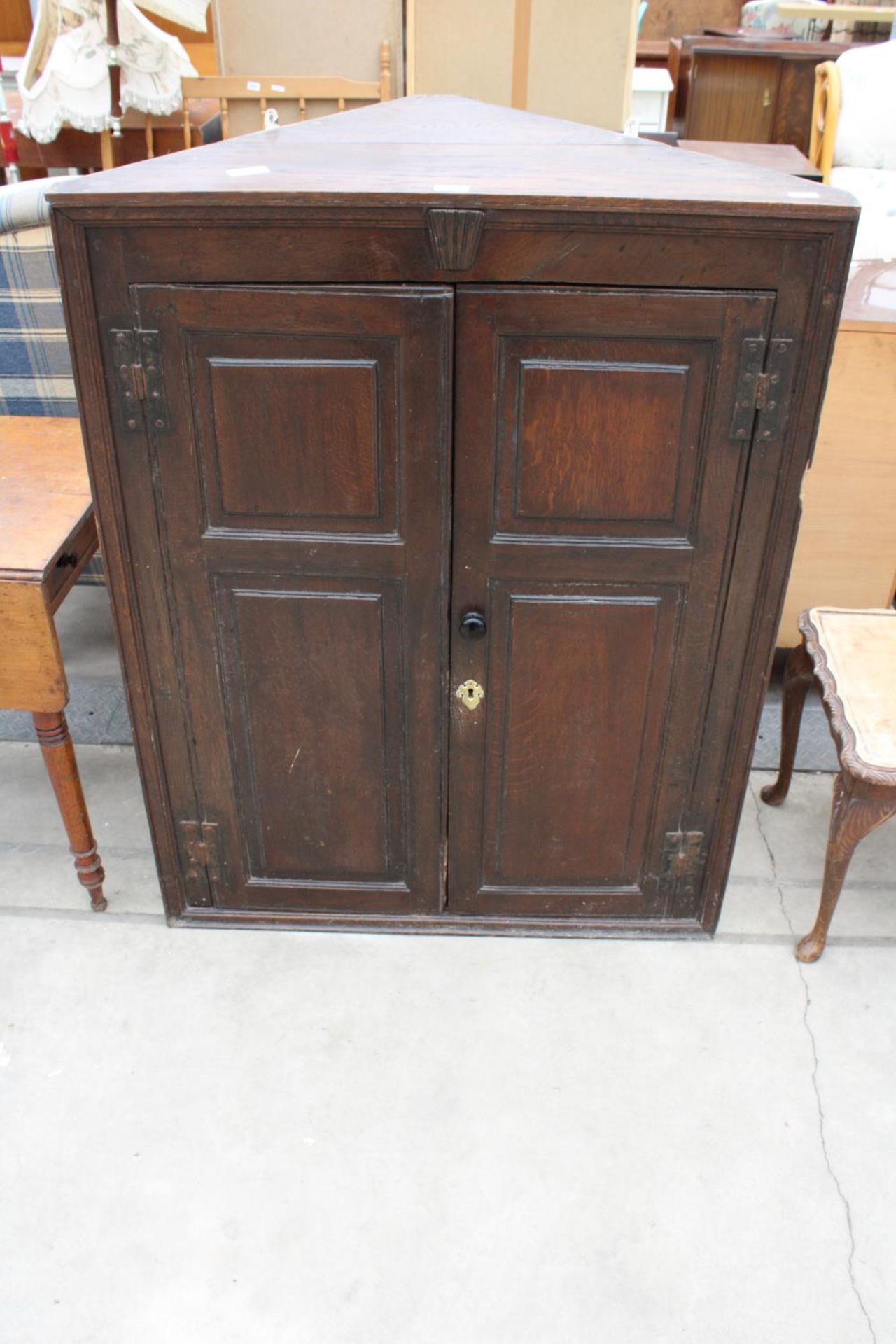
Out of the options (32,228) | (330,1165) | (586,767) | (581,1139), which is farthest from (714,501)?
(32,228)

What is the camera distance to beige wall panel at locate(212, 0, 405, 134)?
171 inches

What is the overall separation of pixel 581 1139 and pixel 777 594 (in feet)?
3.10

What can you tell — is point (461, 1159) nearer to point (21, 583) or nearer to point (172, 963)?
point (172, 963)

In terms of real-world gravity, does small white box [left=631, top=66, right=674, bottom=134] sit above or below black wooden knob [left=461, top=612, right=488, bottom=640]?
above

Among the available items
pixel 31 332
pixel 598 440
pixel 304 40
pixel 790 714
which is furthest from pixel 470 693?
pixel 304 40

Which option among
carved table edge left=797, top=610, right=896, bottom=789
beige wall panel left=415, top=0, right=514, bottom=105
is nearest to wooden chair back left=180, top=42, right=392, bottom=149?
beige wall panel left=415, top=0, right=514, bottom=105

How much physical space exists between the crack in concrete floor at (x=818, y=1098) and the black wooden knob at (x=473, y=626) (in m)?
0.94

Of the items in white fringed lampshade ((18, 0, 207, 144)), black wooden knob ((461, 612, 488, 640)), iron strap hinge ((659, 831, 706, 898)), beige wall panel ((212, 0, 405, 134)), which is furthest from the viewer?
beige wall panel ((212, 0, 405, 134))

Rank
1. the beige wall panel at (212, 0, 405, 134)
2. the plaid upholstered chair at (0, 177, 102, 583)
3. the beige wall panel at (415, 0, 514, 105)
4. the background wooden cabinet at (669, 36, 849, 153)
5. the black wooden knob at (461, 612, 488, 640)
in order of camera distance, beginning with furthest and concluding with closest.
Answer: the background wooden cabinet at (669, 36, 849, 153) → the beige wall panel at (212, 0, 405, 134) → the beige wall panel at (415, 0, 514, 105) → the plaid upholstered chair at (0, 177, 102, 583) → the black wooden knob at (461, 612, 488, 640)

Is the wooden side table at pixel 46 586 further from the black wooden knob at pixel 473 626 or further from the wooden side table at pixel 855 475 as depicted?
the wooden side table at pixel 855 475

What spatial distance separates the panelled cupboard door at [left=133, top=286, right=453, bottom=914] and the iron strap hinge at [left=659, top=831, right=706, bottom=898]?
433 mm

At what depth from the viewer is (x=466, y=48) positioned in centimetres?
414

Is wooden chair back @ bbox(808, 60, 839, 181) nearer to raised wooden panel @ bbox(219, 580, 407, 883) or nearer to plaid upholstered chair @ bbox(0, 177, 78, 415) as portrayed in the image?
plaid upholstered chair @ bbox(0, 177, 78, 415)

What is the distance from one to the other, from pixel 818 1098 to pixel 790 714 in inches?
32.7
